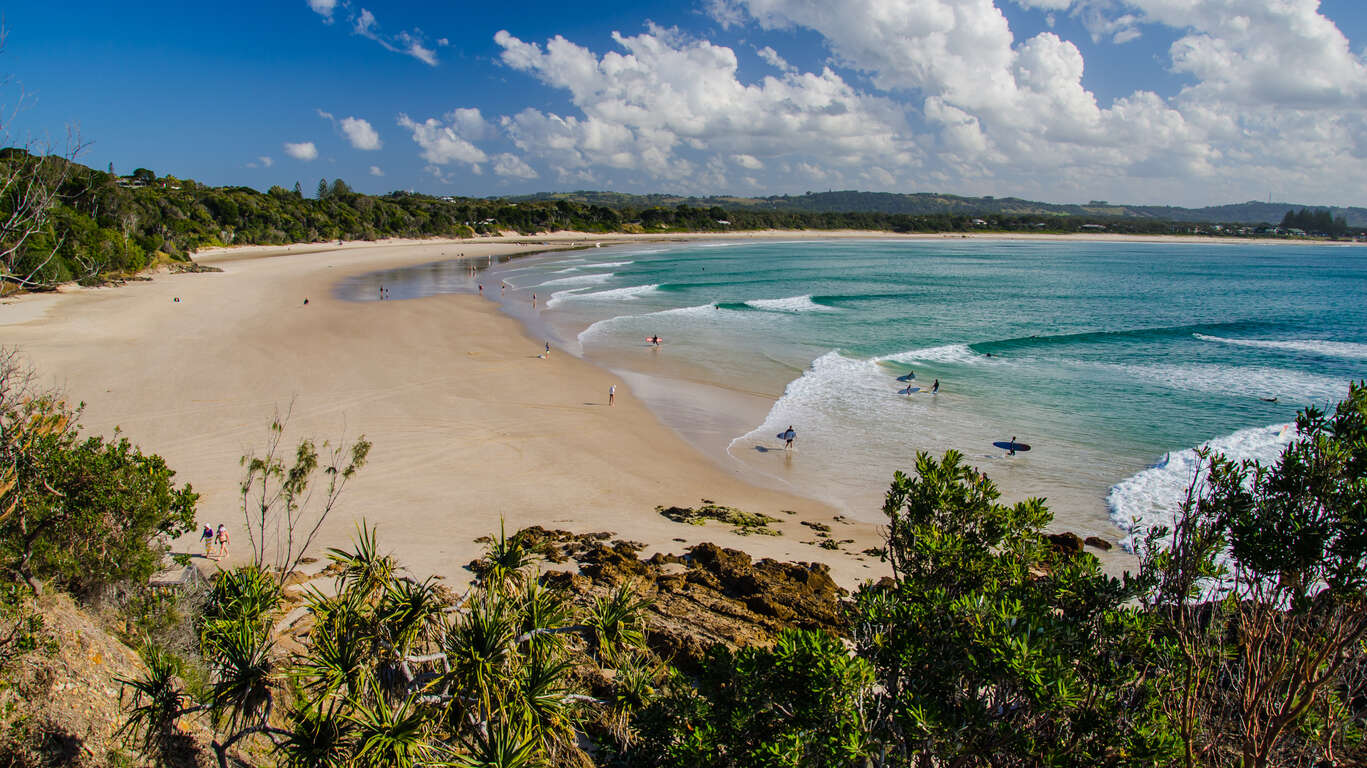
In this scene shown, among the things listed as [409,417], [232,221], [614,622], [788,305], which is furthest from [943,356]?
[232,221]

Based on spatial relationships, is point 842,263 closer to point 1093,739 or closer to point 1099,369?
point 1099,369

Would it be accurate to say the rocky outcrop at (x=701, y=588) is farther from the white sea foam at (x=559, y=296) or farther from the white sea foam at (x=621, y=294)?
the white sea foam at (x=621, y=294)

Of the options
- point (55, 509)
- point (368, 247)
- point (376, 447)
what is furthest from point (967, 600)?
point (368, 247)

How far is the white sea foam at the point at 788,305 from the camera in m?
46.0

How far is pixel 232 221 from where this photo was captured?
79562 millimetres

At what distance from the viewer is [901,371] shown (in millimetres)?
29453

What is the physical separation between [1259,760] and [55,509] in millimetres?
12680

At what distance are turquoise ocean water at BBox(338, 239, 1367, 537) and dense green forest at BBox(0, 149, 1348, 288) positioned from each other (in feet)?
49.0

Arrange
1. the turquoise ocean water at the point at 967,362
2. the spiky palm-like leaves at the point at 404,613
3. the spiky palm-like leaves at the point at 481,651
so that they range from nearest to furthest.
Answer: the spiky palm-like leaves at the point at 481,651, the spiky palm-like leaves at the point at 404,613, the turquoise ocean water at the point at 967,362

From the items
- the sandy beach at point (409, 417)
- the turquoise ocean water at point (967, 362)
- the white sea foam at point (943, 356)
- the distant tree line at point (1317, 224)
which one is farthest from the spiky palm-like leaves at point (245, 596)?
the distant tree line at point (1317, 224)

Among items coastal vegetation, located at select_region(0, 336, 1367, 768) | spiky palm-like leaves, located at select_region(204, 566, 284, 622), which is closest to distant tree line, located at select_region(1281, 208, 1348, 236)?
coastal vegetation, located at select_region(0, 336, 1367, 768)

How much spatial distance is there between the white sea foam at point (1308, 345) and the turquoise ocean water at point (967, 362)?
0.62 ft

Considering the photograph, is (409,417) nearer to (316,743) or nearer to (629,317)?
(316,743)

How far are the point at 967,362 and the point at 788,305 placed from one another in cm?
1797
